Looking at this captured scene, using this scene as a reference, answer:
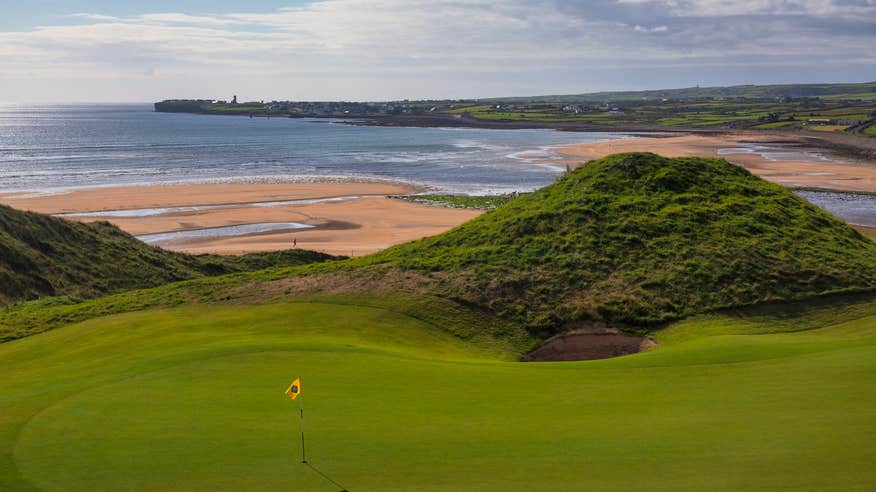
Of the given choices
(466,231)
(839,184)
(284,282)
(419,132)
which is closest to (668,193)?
(466,231)

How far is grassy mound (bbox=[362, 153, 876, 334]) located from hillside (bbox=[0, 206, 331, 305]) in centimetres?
1150

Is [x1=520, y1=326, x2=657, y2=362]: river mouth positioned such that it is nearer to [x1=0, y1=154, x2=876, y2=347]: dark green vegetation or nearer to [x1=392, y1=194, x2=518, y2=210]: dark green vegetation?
[x1=0, y1=154, x2=876, y2=347]: dark green vegetation

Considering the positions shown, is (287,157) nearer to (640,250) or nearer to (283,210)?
(283,210)

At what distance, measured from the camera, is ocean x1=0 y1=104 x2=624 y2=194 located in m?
84.5

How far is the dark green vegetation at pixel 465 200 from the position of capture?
6284 centimetres

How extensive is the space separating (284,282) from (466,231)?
829 cm

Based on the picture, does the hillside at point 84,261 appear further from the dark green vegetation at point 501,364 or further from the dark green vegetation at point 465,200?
the dark green vegetation at point 465,200

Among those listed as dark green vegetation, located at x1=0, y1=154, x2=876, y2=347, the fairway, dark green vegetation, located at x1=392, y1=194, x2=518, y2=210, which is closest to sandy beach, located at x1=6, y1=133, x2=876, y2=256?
dark green vegetation, located at x1=392, y1=194, x2=518, y2=210

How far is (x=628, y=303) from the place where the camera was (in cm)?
2369

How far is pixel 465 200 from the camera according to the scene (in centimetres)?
6550

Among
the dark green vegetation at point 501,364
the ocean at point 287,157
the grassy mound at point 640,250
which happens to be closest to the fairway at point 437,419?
the dark green vegetation at point 501,364

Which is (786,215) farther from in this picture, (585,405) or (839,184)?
(839,184)

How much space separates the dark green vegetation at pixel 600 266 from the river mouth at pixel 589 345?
577 millimetres

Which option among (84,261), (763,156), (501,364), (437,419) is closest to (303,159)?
(763,156)
